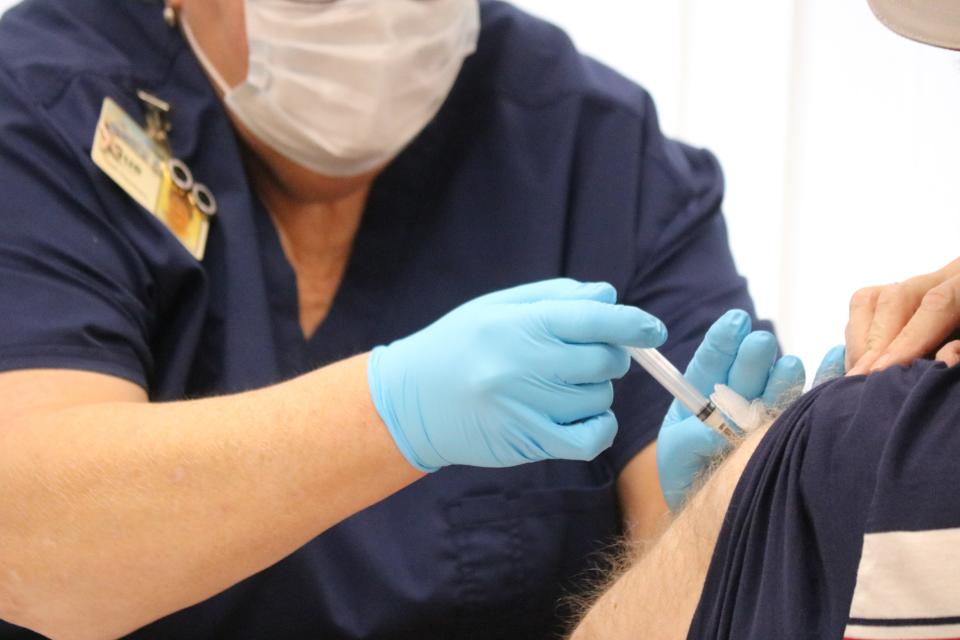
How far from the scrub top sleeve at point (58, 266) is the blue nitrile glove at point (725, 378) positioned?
577mm

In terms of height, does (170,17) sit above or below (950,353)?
below

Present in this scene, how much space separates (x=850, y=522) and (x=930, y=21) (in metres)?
0.40

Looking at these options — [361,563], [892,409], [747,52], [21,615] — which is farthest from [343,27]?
[747,52]

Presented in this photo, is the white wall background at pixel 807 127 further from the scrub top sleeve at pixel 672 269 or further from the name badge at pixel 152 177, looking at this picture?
the name badge at pixel 152 177

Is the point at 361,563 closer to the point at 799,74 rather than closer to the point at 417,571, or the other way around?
the point at 417,571

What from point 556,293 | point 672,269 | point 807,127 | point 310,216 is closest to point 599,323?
point 556,293

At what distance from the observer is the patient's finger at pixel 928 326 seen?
2.68 feet

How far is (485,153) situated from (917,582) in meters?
1.00

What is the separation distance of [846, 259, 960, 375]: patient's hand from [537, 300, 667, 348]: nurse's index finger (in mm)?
170

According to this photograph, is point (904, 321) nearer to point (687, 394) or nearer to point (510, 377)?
point (687, 394)

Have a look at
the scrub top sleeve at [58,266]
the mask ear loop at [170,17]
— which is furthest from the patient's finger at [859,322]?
the mask ear loop at [170,17]

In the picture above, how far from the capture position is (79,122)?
4.01 feet

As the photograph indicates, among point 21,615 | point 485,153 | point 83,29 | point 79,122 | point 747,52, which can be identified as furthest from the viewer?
point 747,52

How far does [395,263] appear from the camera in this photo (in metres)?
1.44
